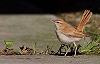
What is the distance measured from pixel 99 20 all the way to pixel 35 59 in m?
4.13

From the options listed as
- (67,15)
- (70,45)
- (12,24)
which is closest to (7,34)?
(12,24)

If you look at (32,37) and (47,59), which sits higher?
(32,37)

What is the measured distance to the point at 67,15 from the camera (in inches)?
420

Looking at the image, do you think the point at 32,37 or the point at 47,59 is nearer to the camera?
the point at 47,59

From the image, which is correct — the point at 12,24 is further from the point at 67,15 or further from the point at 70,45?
the point at 70,45

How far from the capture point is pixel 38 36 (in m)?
7.52
